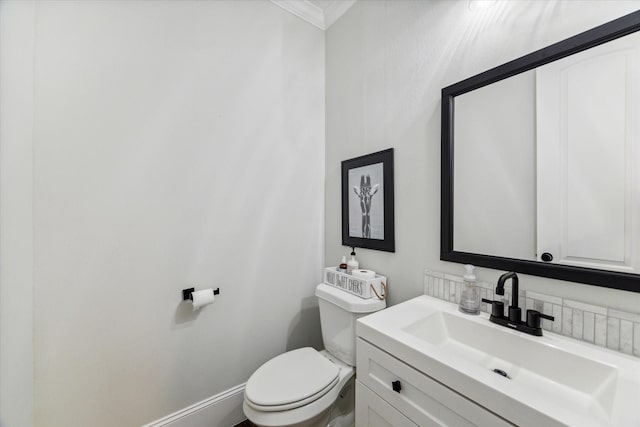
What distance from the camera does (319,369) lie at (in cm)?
126

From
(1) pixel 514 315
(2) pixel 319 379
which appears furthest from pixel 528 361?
(2) pixel 319 379

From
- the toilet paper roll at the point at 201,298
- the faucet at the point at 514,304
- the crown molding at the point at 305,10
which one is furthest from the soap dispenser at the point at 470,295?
the crown molding at the point at 305,10

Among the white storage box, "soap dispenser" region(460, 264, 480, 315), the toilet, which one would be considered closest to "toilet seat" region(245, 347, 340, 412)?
the toilet

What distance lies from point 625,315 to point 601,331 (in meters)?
0.08

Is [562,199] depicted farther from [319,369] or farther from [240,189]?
[240,189]

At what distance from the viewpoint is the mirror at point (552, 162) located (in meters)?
0.77

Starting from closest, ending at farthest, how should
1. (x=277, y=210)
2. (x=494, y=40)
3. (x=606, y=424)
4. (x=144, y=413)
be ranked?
(x=606, y=424)
(x=494, y=40)
(x=144, y=413)
(x=277, y=210)

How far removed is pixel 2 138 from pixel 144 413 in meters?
1.29

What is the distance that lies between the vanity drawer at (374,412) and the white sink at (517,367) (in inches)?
7.6

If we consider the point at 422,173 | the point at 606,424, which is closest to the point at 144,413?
the point at 606,424

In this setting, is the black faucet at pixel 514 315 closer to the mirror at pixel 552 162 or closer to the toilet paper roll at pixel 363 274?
the mirror at pixel 552 162

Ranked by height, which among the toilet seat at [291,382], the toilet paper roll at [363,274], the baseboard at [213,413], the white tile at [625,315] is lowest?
the baseboard at [213,413]

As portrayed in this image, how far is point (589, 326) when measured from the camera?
816 mm

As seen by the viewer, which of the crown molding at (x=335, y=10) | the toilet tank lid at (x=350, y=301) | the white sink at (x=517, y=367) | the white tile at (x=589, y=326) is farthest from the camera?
the crown molding at (x=335, y=10)
